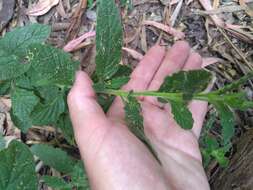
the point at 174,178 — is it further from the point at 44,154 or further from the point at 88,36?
the point at 88,36

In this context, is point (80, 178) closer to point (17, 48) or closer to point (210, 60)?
point (17, 48)

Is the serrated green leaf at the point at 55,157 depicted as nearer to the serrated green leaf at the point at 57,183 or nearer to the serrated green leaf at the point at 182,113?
the serrated green leaf at the point at 57,183

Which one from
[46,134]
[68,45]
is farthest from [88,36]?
[46,134]

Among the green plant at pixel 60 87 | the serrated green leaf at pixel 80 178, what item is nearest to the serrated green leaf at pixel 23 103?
the green plant at pixel 60 87

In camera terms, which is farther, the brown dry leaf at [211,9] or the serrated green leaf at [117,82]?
the brown dry leaf at [211,9]

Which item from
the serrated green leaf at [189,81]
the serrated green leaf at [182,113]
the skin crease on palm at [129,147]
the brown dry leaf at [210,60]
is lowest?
the skin crease on palm at [129,147]

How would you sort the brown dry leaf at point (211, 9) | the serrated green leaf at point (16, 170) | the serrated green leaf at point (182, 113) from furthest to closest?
the brown dry leaf at point (211, 9) < the serrated green leaf at point (182, 113) < the serrated green leaf at point (16, 170)

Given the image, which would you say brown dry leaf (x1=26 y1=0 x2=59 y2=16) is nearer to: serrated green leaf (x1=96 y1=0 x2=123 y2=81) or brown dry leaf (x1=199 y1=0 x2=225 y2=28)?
brown dry leaf (x1=199 y1=0 x2=225 y2=28)
